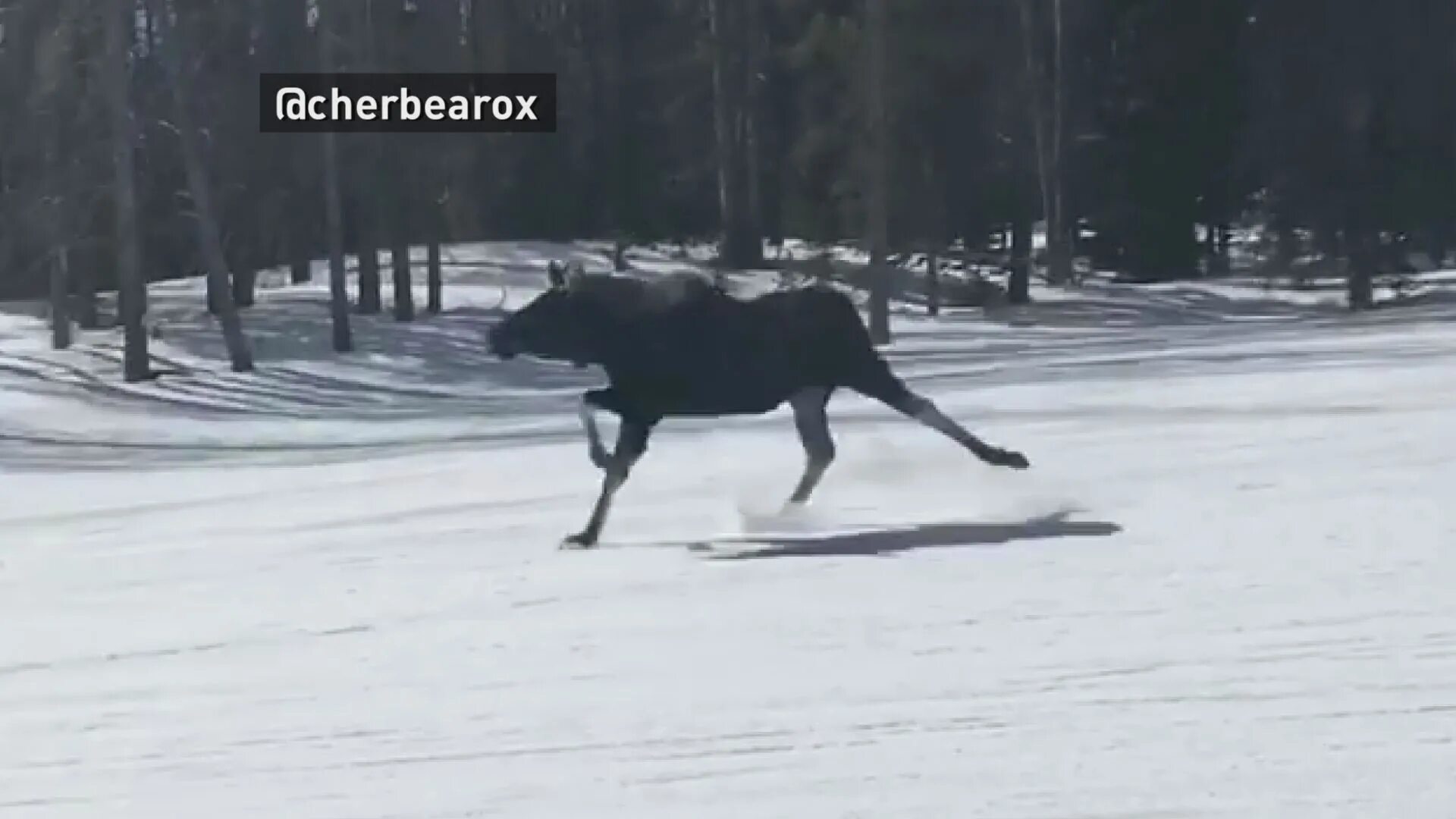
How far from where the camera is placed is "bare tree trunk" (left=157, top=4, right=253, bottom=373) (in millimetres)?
29594

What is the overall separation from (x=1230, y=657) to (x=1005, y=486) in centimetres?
587

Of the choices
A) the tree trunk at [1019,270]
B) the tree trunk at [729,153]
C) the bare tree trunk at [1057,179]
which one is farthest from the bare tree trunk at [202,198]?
the bare tree trunk at [1057,179]

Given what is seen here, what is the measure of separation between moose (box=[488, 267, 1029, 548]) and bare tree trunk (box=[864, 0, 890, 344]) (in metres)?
19.4

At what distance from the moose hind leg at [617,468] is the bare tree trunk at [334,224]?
21340 mm

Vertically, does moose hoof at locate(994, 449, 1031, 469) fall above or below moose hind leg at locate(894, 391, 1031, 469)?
below

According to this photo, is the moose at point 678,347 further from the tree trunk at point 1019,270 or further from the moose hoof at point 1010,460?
the tree trunk at point 1019,270

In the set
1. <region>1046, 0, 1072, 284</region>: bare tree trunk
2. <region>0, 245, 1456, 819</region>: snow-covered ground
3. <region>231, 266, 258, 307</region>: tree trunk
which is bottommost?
<region>0, 245, 1456, 819</region>: snow-covered ground

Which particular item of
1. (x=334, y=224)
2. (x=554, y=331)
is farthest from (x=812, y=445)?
(x=334, y=224)

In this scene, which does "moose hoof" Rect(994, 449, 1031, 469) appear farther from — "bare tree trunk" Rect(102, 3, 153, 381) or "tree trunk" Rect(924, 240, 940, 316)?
"tree trunk" Rect(924, 240, 940, 316)

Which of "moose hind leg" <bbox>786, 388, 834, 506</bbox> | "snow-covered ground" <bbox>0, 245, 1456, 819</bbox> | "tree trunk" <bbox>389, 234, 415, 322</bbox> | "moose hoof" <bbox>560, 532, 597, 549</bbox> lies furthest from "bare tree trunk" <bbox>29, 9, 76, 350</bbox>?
"moose hoof" <bbox>560, 532, 597, 549</bbox>

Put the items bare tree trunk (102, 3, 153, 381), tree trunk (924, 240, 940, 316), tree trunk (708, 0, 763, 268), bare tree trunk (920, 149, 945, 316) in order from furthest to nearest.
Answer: tree trunk (708, 0, 763, 268)
bare tree trunk (920, 149, 945, 316)
tree trunk (924, 240, 940, 316)
bare tree trunk (102, 3, 153, 381)

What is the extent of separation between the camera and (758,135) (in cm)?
5341

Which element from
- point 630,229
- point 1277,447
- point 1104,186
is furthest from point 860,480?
point 630,229

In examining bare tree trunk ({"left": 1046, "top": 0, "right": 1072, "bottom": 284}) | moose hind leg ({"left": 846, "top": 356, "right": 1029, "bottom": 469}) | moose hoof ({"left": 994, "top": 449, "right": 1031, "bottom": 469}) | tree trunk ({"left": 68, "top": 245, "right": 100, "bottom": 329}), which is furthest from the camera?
bare tree trunk ({"left": 1046, "top": 0, "right": 1072, "bottom": 284})
